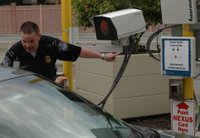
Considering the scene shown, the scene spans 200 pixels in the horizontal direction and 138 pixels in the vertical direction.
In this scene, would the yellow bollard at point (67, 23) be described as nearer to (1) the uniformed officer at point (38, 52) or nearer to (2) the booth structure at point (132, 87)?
(1) the uniformed officer at point (38, 52)

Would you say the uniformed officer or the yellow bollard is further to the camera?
the yellow bollard

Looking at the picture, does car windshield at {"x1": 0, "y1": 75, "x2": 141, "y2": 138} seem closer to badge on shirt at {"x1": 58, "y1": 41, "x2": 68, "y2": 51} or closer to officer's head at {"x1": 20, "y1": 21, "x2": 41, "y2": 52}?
officer's head at {"x1": 20, "y1": 21, "x2": 41, "y2": 52}

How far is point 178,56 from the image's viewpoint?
195 inches

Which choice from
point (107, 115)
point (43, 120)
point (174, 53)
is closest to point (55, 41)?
point (174, 53)

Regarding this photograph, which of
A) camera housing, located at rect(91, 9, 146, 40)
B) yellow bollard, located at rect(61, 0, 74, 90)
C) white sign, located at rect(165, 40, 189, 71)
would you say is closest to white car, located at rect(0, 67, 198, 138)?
camera housing, located at rect(91, 9, 146, 40)

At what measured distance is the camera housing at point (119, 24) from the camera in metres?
4.83

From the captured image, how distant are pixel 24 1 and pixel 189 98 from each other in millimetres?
33897

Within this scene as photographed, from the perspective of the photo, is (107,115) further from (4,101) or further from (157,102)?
(157,102)

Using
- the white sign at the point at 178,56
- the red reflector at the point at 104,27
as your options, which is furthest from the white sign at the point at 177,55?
the red reflector at the point at 104,27

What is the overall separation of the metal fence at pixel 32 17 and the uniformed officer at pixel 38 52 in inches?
836

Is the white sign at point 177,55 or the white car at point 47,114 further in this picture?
the white sign at point 177,55

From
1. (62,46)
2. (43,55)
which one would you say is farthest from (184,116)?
(43,55)

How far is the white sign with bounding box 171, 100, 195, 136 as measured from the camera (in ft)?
16.8

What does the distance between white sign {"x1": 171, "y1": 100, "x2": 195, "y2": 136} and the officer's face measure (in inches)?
58.2
